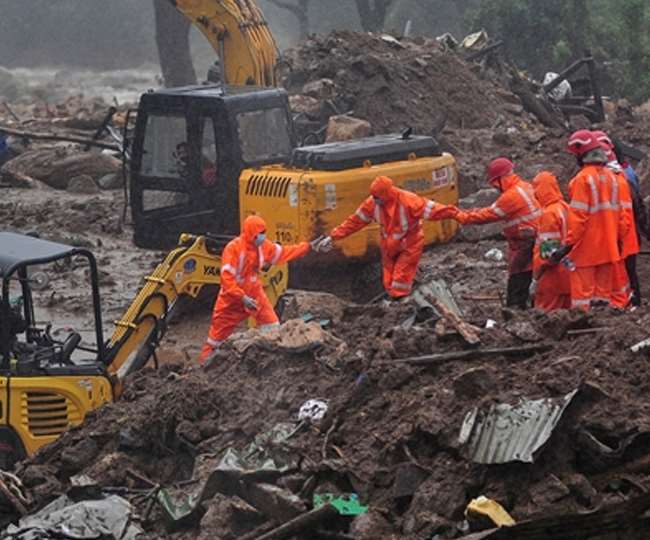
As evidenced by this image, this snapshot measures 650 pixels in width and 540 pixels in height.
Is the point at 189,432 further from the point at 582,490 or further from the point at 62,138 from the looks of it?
the point at 62,138

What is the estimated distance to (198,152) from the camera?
1544 centimetres

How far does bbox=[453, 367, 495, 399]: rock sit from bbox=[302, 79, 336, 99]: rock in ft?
44.2

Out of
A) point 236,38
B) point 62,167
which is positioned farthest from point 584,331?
point 62,167

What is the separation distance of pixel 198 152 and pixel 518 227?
4387mm

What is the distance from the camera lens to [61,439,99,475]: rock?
9.38m

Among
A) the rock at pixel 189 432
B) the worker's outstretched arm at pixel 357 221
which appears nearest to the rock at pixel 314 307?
the worker's outstretched arm at pixel 357 221

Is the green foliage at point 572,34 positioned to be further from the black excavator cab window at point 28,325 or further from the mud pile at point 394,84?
the black excavator cab window at point 28,325

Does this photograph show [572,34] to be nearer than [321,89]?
No

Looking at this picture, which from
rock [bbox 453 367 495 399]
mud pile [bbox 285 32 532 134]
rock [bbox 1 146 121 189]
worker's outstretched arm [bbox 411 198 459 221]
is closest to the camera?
rock [bbox 453 367 495 399]

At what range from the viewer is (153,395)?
1002 cm

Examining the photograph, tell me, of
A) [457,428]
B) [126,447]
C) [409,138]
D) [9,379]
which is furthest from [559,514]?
[409,138]

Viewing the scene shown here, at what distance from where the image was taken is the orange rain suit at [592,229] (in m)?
10.9

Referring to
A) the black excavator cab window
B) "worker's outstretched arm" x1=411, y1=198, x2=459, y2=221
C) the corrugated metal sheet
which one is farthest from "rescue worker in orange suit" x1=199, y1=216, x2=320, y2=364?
the corrugated metal sheet

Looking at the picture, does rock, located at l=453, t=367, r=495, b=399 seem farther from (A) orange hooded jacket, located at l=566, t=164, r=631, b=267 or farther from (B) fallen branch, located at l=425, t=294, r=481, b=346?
(A) orange hooded jacket, located at l=566, t=164, r=631, b=267
